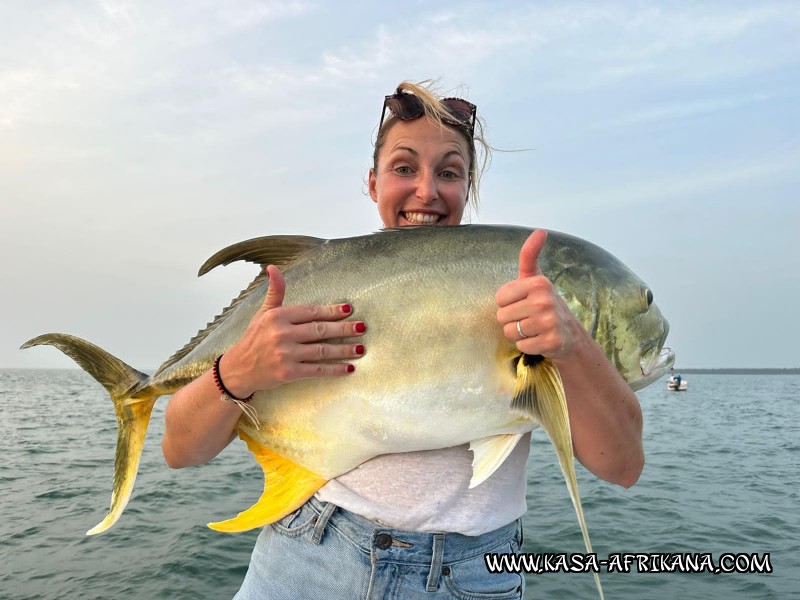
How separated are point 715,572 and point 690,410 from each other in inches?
1129

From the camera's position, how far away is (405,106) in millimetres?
2393

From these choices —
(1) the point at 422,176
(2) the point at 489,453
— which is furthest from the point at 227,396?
(1) the point at 422,176

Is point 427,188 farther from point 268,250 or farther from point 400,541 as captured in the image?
point 400,541

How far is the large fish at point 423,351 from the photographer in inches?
70.4

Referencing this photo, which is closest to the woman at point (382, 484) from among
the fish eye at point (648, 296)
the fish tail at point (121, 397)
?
the fish tail at point (121, 397)

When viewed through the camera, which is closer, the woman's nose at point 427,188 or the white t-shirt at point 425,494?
the white t-shirt at point 425,494

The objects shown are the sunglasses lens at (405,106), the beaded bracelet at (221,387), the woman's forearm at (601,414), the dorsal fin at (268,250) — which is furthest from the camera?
the sunglasses lens at (405,106)

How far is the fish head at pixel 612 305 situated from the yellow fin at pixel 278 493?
105cm

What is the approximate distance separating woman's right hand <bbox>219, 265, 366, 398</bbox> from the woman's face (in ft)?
2.05

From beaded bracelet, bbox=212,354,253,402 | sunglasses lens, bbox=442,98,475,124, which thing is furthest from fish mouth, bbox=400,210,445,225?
beaded bracelet, bbox=212,354,253,402

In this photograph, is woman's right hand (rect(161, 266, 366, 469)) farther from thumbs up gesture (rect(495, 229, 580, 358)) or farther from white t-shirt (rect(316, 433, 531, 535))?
thumbs up gesture (rect(495, 229, 580, 358))

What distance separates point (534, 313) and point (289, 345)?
74 cm

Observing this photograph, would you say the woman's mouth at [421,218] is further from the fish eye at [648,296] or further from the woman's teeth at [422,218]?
the fish eye at [648,296]

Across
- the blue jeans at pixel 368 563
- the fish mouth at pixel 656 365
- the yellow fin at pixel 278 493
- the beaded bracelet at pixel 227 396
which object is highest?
the fish mouth at pixel 656 365
